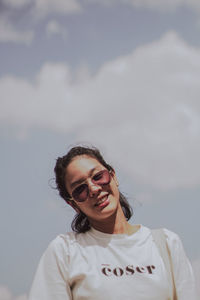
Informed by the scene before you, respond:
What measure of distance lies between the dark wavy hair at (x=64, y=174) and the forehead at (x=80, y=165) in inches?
2.1

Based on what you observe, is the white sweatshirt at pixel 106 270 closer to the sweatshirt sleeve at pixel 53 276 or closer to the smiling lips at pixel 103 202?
the sweatshirt sleeve at pixel 53 276

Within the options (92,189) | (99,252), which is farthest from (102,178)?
(99,252)

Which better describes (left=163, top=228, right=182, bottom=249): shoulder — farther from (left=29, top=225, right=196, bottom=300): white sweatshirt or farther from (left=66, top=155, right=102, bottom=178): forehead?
(left=66, top=155, right=102, bottom=178): forehead

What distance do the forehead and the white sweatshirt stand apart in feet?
1.72

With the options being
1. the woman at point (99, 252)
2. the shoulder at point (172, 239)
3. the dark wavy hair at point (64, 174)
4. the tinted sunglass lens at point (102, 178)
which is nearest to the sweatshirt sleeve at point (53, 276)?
the woman at point (99, 252)

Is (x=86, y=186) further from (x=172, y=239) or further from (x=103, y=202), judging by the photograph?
(x=172, y=239)

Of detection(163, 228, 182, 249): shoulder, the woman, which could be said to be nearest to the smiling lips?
the woman

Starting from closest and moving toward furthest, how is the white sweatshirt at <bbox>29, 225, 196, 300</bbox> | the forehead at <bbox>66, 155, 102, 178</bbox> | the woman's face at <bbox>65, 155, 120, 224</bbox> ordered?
the white sweatshirt at <bbox>29, 225, 196, 300</bbox> → the woman's face at <bbox>65, 155, 120, 224</bbox> → the forehead at <bbox>66, 155, 102, 178</bbox>

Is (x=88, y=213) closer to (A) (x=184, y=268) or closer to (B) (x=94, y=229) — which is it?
(B) (x=94, y=229)

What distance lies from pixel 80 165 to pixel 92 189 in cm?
27

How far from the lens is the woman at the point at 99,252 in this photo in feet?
11.3

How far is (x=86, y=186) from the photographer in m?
3.78

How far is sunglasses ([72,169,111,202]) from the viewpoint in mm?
3766

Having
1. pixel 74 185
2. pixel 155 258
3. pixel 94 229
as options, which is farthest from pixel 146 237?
pixel 74 185
